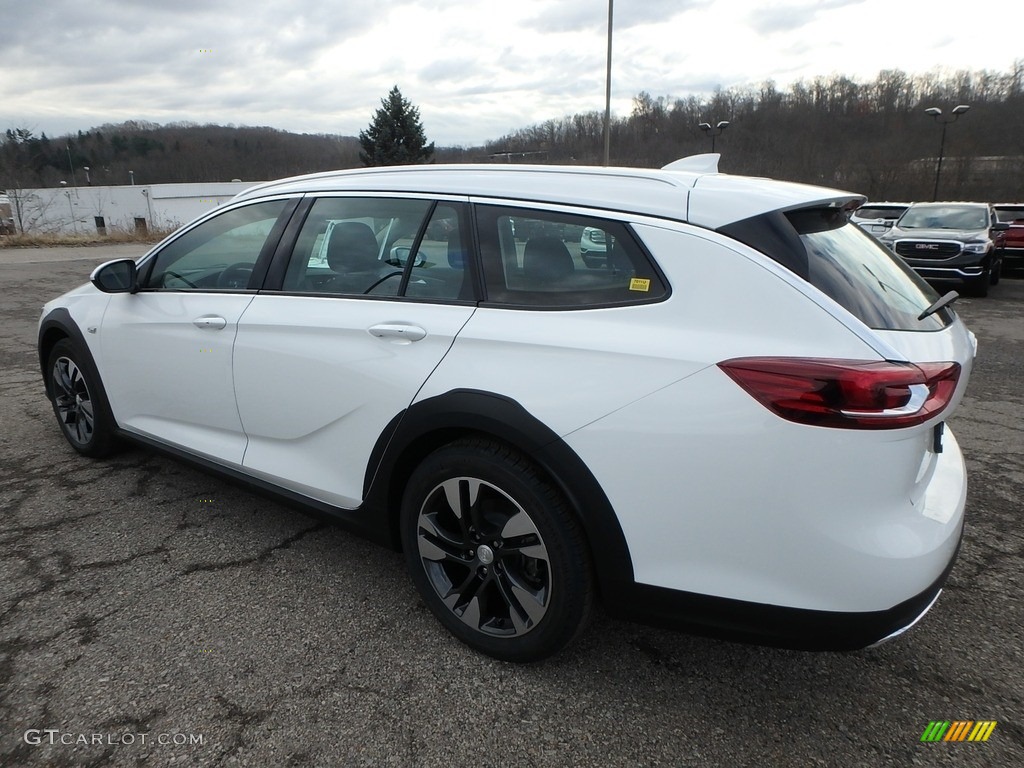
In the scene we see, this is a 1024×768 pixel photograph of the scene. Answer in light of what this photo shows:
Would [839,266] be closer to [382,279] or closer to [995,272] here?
[382,279]

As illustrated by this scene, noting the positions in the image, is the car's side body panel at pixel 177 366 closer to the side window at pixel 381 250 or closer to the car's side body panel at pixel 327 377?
the car's side body panel at pixel 327 377

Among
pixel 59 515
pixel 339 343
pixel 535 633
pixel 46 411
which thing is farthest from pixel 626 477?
pixel 46 411

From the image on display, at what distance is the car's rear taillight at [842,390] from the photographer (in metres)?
1.64

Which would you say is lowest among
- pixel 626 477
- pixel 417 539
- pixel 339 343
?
pixel 417 539

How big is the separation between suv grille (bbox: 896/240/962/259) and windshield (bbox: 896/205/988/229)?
1.39m

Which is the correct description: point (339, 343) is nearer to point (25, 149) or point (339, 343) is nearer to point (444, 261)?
point (444, 261)

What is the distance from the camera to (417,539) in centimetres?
241

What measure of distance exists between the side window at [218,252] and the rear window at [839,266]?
2.07m

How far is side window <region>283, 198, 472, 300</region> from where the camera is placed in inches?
94.1

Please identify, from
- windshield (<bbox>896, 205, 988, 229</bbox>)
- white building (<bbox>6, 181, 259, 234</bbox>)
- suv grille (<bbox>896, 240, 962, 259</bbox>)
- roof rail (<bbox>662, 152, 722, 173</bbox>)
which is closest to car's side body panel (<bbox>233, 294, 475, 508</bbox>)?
roof rail (<bbox>662, 152, 722, 173</bbox>)

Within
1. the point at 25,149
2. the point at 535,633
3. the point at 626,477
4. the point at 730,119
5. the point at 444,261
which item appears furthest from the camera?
the point at 25,149

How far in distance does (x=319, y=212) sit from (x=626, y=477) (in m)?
1.79

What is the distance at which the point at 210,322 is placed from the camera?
9.71ft

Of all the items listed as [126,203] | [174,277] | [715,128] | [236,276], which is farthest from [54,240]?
[126,203]
